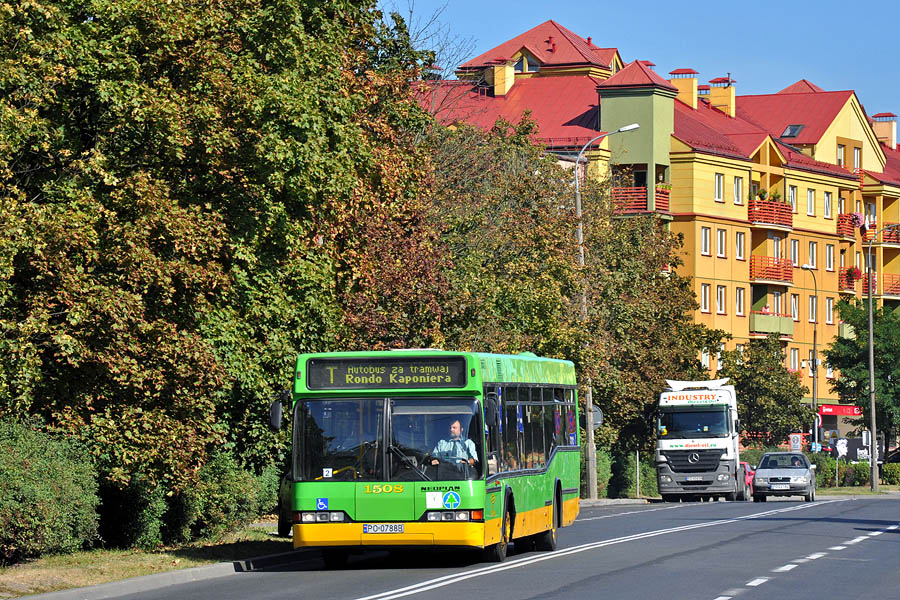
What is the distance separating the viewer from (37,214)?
20.3m

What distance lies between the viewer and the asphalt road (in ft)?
57.8

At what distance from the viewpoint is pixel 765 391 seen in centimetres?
7144

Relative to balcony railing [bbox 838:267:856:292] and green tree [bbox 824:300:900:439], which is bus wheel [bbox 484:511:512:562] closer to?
green tree [bbox 824:300:900:439]

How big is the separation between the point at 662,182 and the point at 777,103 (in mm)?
21270

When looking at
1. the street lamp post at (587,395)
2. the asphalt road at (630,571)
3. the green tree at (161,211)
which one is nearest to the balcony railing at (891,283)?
the street lamp post at (587,395)

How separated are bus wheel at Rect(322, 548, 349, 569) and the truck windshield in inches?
1149

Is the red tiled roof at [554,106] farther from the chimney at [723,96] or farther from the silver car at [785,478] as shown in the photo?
the silver car at [785,478]

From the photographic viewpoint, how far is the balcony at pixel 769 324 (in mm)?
89625

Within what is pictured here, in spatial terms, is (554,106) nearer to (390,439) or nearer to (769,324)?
(769,324)

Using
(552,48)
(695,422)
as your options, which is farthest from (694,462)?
(552,48)

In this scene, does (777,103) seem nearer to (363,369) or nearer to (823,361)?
(823,361)

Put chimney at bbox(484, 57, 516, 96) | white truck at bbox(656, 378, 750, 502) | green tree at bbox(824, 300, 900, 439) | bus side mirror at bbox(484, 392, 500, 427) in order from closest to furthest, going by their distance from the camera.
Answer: bus side mirror at bbox(484, 392, 500, 427) → white truck at bbox(656, 378, 750, 502) → green tree at bbox(824, 300, 900, 439) → chimney at bbox(484, 57, 516, 96)

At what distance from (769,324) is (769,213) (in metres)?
5.92

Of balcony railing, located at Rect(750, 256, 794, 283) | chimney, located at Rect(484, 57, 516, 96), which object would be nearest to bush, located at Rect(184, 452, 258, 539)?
balcony railing, located at Rect(750, 256, 794, 283)
